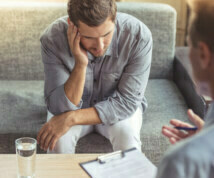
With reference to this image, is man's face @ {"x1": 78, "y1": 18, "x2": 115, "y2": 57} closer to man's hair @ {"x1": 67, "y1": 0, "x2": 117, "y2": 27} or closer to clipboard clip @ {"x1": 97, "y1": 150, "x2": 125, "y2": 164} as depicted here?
man's hair @ {"x1": 67, "y1": 0, "x2": 117, "y2": 27}

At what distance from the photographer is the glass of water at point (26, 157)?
1.41 meters

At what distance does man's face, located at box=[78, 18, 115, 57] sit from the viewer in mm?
1708

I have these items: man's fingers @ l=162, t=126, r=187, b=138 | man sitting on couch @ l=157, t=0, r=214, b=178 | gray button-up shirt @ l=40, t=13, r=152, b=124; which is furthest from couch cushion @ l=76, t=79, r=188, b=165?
man sitting on couch @ l=157, t=0, r=214, b=178

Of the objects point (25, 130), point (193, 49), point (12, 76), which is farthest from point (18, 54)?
point (193, 49)

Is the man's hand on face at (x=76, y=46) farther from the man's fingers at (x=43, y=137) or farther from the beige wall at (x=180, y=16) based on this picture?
the beige wall at (x=180, y=16)

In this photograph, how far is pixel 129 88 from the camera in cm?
191

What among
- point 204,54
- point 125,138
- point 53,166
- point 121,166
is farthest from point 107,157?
point 204,54

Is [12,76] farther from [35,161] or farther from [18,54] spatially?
[35,161]

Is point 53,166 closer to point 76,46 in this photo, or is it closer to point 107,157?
point 107,157

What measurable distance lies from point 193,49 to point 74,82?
3.30ft

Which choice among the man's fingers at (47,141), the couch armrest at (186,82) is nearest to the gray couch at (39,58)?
the couch armrest at (186,82)

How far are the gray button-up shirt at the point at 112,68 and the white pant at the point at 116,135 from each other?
1.4 inches

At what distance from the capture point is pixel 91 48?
1.82 meters

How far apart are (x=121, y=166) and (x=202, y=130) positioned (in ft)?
2.05
